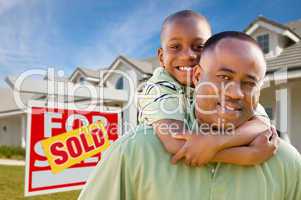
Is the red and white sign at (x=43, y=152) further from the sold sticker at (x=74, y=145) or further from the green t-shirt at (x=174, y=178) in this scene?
the green t-shirt at (x=174, y=178)

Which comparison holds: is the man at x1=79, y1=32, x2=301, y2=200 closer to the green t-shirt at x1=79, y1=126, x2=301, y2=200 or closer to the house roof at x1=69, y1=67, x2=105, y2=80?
the green t-shirt at x1=79, y1=126, x2=301, y2=200

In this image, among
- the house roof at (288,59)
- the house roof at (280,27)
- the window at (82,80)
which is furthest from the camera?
the window at (82,80)

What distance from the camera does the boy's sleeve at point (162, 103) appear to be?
126 centimetres

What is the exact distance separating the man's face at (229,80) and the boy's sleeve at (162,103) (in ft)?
0.81

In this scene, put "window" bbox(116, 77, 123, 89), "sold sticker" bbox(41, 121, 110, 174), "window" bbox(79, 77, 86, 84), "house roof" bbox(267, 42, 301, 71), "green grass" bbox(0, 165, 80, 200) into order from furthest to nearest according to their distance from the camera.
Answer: "window" bbox(79, 77, 86, 84) < "window" bbox(116, 77, 123, 89) < "house roof" bbox(267, 42, 301, 71) < "green grass" bbox(0, 165, 80, 200) < "sold sticker" bbox(41, 121, 110, 174)

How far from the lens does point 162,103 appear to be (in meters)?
1.35

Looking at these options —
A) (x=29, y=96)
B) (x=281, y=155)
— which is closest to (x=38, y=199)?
(x=281, y=155)

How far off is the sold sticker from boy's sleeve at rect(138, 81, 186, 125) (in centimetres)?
392

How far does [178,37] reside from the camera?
151cm

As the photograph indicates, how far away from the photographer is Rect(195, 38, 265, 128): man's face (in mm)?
919

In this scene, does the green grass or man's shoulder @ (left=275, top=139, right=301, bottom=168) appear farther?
the green grass

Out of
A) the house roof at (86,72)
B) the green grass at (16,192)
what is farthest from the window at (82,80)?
the green grass at (16,192)

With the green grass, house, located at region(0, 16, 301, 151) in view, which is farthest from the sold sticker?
the green grass

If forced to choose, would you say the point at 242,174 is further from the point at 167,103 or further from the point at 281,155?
the point at 167,103
